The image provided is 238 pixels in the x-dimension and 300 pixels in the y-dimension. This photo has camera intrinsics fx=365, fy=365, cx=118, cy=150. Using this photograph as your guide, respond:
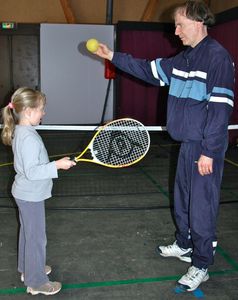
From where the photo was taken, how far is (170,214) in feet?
14.2

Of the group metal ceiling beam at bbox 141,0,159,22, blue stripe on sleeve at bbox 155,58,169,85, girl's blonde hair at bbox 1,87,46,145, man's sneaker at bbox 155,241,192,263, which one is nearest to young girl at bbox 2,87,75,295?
girl's blonde hair at bbox 1,87,46,145

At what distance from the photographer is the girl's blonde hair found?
2324 millimetres

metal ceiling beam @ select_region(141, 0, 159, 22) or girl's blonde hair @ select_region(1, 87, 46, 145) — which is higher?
metal ceiling beam @ select_region(141, 0, 159, 22)

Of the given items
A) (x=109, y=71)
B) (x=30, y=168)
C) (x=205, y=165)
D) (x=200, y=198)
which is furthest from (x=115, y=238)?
(x=109, y=71)

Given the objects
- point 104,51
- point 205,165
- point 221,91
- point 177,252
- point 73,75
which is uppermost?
point 104,51

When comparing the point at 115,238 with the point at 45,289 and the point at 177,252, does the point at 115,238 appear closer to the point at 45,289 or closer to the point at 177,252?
the point at 177,252

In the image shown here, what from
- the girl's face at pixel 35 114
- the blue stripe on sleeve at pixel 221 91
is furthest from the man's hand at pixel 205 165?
the girl's face at pixel 35 114

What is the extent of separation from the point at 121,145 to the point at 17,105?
130cm

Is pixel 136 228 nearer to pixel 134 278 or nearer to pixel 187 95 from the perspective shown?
pixel 134 278

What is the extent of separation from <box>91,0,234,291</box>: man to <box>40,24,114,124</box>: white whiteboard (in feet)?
28.8

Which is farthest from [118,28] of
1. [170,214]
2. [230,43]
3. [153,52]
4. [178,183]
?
[178,183]

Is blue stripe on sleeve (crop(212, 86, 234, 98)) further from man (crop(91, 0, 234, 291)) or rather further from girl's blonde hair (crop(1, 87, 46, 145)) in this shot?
girl's blonde hair (crop(1, 87, 46, 145))

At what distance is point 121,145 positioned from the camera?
135 inches

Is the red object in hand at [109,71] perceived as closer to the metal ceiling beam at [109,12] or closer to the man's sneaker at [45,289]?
the metal ceiling beam at [109,12]
